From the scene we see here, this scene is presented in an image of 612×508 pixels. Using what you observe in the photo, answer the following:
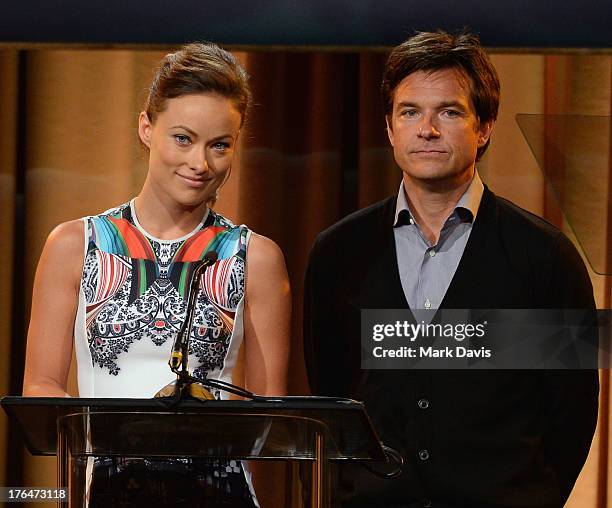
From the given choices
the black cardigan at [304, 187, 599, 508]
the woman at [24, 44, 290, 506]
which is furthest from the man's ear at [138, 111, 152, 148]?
the black cardigan at [304, 187, 599, 508]

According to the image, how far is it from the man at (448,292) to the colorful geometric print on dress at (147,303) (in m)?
0.34

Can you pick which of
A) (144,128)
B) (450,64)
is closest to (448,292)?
(450,64)

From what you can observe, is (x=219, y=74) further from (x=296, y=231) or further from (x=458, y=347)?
(x=458, y=347)

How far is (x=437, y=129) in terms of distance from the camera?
3090 millimetres

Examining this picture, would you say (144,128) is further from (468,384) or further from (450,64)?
(468,384)

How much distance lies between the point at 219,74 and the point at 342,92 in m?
0.41

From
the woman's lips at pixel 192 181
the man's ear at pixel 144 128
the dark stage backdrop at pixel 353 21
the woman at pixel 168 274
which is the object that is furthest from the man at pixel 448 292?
the man's ear at pixel 144 128

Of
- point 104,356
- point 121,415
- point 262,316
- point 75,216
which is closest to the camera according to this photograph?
point 121,415

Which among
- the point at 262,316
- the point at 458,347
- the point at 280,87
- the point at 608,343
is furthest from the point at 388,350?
the point at 280,87

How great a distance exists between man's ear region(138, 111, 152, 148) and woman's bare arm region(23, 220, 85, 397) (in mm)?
305

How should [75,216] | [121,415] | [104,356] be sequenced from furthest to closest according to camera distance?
1. [75,216]
2. [104,356]
3. [121,415]

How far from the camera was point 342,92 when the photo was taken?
10.8 feet

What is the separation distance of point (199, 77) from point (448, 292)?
3.05ft

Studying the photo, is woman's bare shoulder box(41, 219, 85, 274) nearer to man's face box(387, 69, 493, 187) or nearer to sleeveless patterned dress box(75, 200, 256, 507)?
sleeveless patterned dress box(75, 200, 256, 507)
